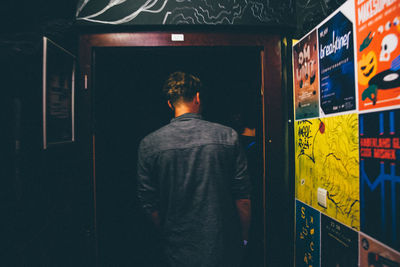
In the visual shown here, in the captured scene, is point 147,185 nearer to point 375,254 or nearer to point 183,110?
point 183,110

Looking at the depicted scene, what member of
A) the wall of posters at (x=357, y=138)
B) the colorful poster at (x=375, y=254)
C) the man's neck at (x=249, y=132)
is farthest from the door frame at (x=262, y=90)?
the man's neck at (x=249, y=132)

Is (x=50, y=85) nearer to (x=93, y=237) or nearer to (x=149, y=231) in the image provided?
(x=93, y=237)

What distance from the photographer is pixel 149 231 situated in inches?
133

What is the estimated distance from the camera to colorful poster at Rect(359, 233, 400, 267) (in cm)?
98

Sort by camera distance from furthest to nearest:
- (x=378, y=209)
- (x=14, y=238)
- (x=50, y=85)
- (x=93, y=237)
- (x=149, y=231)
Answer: (x=149, y=231)
(x=93, y=237)
(x=50, y=85)
(x=14, y=238)
(x=378, y=209)

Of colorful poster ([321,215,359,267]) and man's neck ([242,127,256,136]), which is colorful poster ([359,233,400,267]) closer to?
colorful poster ([321,215,359,267])

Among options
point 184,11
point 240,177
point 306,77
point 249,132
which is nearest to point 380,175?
point 240,177

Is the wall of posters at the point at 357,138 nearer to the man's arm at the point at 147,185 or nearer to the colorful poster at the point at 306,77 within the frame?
the colorful poster at the point at 306,77

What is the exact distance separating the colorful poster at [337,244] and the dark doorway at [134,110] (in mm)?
568

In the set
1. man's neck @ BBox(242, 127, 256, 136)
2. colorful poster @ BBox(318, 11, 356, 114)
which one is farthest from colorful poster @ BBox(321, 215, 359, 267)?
man's neck @ BBox(242, 127, 256, 136)

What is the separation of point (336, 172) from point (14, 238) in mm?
1892

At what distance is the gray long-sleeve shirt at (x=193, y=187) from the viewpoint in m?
1.40

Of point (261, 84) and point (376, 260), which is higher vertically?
point (261, 84)

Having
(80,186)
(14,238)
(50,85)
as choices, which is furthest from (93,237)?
(50,85)
